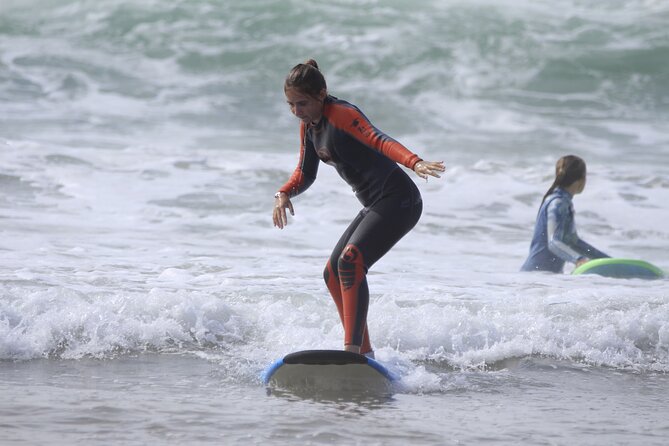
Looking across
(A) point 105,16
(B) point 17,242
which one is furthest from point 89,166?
(A) point 105,16

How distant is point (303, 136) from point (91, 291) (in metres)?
2.60

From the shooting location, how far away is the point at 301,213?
1133 centimetres

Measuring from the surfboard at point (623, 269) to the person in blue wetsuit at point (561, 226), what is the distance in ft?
0.32

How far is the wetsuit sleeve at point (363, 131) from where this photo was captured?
191 inches

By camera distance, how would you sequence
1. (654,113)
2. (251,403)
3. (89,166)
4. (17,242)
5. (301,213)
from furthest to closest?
(654,113), (89,166), (301,213), (17,242), (251,403)

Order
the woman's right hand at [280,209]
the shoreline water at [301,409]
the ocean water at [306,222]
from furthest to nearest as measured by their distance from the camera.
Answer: the woman's right hand at [280,209] → the ocean water at [306,222] → the shoreline water at [301,409]

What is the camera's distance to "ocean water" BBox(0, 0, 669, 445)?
4.82 m

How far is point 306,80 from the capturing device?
4.95 meters

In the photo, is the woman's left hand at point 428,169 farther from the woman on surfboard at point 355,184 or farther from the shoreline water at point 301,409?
the shoreline water at point 301,409

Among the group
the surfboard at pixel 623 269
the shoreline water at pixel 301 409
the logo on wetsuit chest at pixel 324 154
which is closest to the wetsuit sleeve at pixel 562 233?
the surfboard at pixel 623 269

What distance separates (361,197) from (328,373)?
3.09 feet

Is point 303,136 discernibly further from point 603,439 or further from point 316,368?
point 603,439

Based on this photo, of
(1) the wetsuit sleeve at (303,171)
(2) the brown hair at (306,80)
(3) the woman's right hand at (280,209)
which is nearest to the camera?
(2) the brown hair at (306,80)

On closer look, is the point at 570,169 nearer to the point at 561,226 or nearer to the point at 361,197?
the point at 561,226
